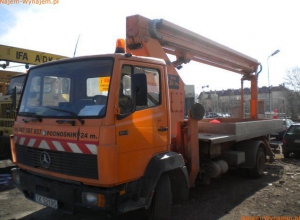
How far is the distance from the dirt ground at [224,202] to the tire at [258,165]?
15 centimetres

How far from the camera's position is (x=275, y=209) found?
482 centimetres

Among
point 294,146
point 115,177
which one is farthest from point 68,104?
point 294,146

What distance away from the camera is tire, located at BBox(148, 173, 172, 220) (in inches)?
152

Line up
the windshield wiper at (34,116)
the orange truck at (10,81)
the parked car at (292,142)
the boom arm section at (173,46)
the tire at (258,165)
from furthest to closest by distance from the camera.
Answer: the parked car at (292,142) → the orange truck at (10,81) → the tire at (258,165) → the boom arm section at (173,46) → the windshield wiper at (34,116)

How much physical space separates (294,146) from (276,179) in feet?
11.5

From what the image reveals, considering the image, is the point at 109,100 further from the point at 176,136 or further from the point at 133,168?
the point at 176,136

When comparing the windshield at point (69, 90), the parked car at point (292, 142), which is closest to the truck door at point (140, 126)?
the windshield at point (69, 90)

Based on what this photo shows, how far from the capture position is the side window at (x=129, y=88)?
3.45m

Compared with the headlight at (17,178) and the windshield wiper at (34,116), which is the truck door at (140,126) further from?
the headlight at (17,178)

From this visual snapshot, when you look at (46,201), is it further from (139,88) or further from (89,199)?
(139,88)

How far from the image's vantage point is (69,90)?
3.80 metres

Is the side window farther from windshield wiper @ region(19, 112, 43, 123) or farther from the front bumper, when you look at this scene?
windshield wiper @ region(19, 112, 43, 123)

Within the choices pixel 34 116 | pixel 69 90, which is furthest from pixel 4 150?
pixel 69 90

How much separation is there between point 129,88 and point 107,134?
0.70 meters
